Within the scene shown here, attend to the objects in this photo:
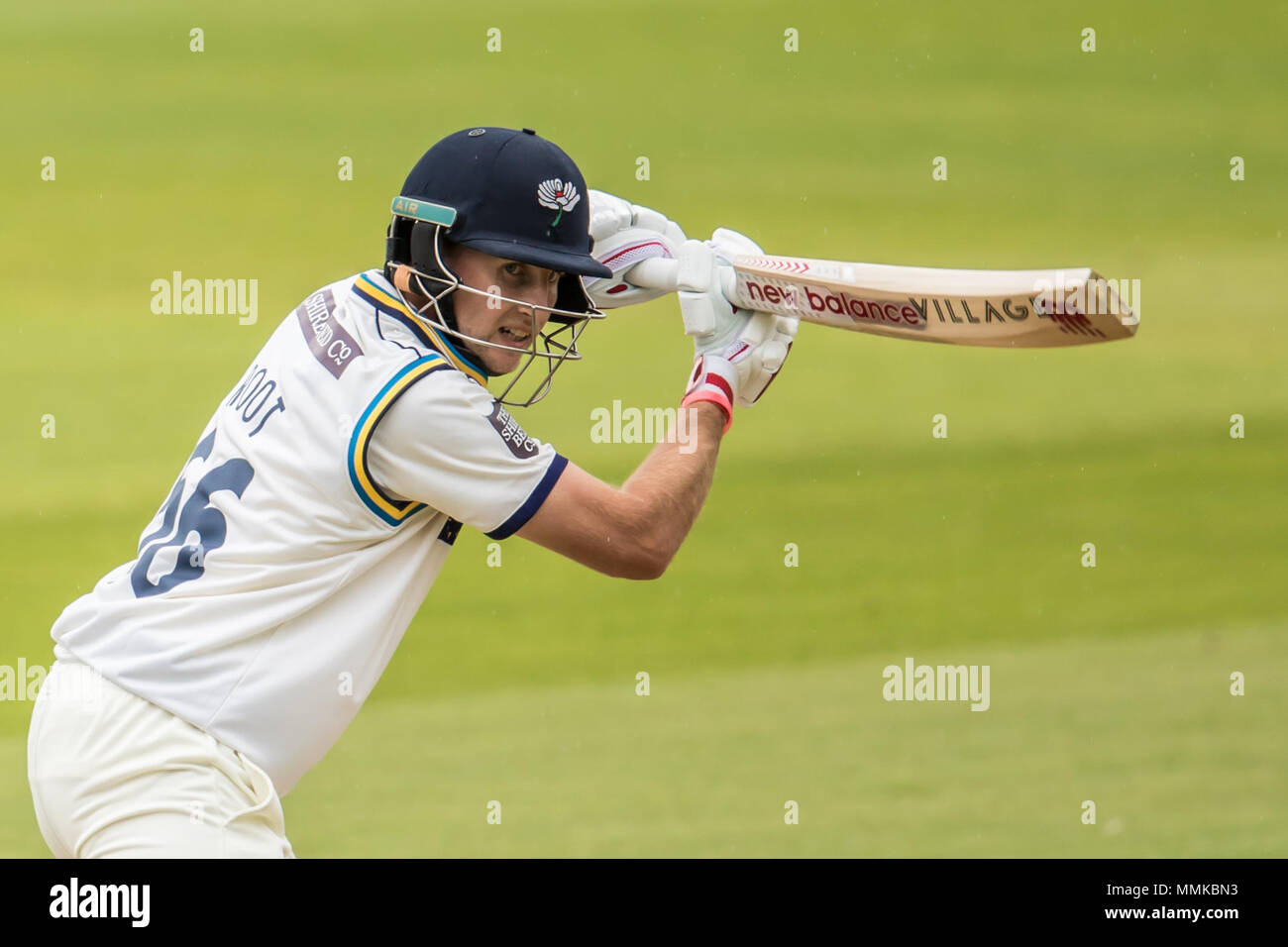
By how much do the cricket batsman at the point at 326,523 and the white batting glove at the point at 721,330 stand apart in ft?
1.25

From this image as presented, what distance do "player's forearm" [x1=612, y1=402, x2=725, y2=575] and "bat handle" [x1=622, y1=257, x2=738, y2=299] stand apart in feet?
1.20

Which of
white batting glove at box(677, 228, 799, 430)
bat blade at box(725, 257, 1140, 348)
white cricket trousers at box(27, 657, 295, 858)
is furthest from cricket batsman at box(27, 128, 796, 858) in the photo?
bat blade at box(725, 257, 1140, 348)

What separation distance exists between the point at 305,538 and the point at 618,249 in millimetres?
1233

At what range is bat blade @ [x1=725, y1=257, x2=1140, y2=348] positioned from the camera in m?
3.27

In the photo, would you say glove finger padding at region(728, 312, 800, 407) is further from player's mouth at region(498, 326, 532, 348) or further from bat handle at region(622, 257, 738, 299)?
player's mouth at region(498, 326, 532, 348)

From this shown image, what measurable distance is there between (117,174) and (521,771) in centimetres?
901

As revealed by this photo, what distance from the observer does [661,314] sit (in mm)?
12102

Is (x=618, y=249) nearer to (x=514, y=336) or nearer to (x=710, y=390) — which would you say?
(x=710, y=390)

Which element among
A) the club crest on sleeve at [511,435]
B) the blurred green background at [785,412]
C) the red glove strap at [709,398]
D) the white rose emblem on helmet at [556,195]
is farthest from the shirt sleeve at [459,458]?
the blurred green background at [785,412]

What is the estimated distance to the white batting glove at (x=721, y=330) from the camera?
388 cm

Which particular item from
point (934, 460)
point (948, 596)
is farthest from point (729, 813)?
point (934, 460)

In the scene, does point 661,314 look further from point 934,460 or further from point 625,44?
point 625,44

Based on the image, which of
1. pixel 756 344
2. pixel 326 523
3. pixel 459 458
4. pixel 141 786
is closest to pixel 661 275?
pixel 756 344

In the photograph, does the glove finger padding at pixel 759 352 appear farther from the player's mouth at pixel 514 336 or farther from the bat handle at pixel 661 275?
the player's mouth at pixel 514 336
